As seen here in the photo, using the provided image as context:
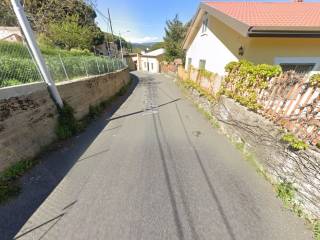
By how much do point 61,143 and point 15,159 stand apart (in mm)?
1359

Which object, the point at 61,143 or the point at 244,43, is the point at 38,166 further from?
the point at 244,43

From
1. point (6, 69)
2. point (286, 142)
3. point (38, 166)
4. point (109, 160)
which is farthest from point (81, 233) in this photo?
point (6, 69)

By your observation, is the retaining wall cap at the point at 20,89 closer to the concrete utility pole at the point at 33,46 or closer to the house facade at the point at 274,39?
the concrete utility pole at the point at 33,46

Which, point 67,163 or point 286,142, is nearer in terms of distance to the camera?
point 286,142

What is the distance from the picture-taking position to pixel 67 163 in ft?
14.1

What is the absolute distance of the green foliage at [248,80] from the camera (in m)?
4.10

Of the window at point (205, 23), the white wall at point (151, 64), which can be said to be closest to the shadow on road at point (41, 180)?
the window at point (205, 23)

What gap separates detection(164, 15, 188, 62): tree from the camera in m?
29.5

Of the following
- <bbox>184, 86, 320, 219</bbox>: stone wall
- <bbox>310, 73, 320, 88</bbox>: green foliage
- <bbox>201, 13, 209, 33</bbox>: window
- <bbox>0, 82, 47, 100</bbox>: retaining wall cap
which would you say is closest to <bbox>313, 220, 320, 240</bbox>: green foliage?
<bbox>184, 86, 320, 219</bbox>: stone wall

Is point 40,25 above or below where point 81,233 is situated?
above

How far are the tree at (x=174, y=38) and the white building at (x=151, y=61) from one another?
5.68 metres

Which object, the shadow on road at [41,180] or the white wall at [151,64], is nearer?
the shadow on road at [41,180]

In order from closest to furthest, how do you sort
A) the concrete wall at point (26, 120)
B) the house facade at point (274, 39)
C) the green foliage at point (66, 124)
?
the concrete wall at point (26, 120)
the green foliage at point (66, 124)
the house facade at point (274, 39)

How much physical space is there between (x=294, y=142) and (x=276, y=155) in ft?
1.79
